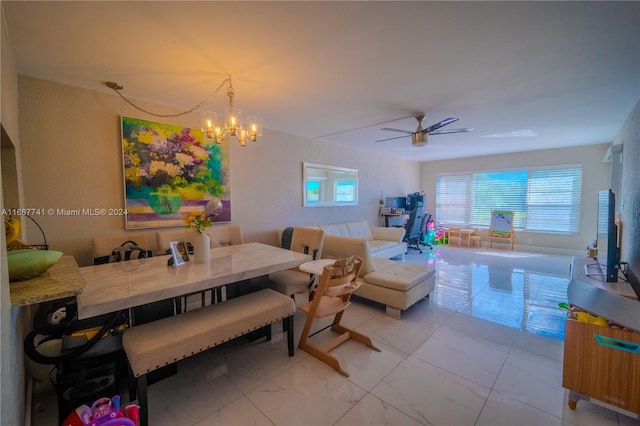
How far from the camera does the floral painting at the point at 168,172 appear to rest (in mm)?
2859

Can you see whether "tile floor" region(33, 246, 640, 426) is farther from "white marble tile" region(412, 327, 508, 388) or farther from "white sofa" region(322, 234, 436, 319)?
"white sofa" region(322, 234, 436, 319)

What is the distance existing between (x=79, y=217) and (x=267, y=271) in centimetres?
220

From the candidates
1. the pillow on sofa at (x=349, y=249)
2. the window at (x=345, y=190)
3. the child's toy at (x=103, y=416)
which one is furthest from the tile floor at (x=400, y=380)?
the window at (x=345, y=190)

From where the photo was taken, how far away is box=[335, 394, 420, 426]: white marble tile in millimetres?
1511

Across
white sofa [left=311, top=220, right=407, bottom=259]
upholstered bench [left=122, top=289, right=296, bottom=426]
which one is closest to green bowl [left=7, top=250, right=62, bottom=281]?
upholstered bench [left=122, top=289, right=296, bottom=426]

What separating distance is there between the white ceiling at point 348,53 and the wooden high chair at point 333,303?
67.1 inches

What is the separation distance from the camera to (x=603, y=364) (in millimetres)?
1524

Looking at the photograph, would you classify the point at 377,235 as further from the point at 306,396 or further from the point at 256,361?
the point at 306,396

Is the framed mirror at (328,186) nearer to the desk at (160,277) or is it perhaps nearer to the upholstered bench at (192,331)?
the desk at (160,277)

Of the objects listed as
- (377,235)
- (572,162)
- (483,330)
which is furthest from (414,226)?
(483,330)

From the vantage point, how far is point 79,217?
2592 mm

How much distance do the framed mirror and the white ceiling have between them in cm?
160

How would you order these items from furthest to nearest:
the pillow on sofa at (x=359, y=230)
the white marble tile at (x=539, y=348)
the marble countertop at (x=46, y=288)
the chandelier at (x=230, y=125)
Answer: the pillow on sofa at (x=359, y=230) → the chandelier at (x=230, y=125) → the white marble tile at (x=539, y=348) → the marble countertop at (x=46, y=288)

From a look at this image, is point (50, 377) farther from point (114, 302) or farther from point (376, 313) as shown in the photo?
point (376, 313)
